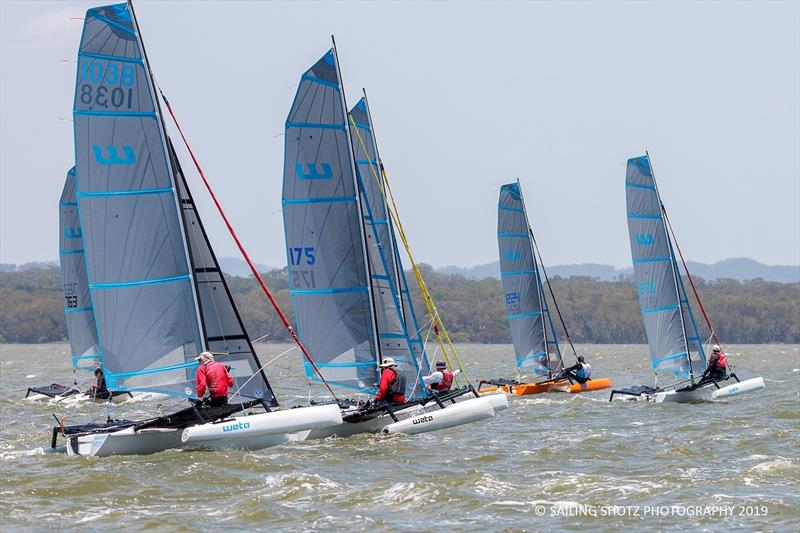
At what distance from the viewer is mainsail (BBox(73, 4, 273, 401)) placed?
20.4 meters

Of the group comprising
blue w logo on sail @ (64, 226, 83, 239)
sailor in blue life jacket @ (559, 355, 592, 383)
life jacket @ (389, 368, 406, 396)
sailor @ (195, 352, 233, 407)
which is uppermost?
blue w logo on sail @ (64, 226, 83, 239)

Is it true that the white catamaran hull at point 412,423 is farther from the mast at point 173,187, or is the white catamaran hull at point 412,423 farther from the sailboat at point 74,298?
the sailboat at point 74,298

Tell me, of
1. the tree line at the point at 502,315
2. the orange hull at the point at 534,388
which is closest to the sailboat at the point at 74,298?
the orange hull at the point at 534,388

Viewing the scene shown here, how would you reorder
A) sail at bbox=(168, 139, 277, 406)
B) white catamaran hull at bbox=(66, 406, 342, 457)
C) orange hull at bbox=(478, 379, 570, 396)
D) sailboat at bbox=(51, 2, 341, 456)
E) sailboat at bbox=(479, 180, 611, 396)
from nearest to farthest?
1. white catamaran hull at bbox=(66, 406, 342, 457)
2. sailboat at bbox=(51, 2, 341, 456)
3. sail at bbox=(168, 139, 277, 406)
4. orange hull at bbox=(478, 379, 570, 396)
5. sailboat at bbox=(479, 180, 611, 396)

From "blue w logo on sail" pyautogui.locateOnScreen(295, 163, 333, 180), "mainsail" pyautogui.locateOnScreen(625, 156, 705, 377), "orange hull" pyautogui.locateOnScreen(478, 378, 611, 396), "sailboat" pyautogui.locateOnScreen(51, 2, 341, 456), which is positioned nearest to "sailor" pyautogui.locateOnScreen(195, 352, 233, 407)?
"sailboat" pyautogui.locateOnScreen(51, 2, 341, 456)

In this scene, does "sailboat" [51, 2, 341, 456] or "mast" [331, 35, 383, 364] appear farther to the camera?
"mast" [331, 35, 383, 364]

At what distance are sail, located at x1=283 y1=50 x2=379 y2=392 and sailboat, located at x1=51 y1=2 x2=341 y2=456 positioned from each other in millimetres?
3449

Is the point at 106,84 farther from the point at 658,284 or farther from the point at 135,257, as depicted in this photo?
the point at 658,284

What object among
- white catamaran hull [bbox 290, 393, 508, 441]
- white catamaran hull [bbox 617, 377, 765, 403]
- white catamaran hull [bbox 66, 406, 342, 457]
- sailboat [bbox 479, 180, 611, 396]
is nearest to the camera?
white catamaran hull [bbox 66, 406, 342, 457]

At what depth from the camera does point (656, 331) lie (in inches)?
1388

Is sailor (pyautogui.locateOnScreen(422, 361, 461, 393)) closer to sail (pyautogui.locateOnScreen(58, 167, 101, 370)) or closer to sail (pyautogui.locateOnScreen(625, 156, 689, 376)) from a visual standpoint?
sail (pyautogui.locateOnScreen(625, 156, 689, 376))

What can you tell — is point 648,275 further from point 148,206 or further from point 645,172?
A: point 148,206

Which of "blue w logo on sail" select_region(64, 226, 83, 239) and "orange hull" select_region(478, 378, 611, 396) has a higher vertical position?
"blue w logo on sail" select_region(64, 226, 83, 239)

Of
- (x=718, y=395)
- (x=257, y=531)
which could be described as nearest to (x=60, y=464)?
(x=257, y=531)
